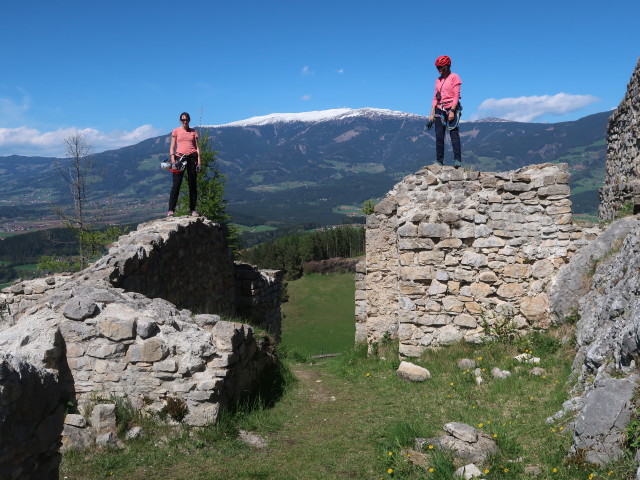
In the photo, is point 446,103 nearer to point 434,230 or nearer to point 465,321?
point 434,230

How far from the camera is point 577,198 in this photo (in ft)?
458

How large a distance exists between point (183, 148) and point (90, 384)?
6330 mm

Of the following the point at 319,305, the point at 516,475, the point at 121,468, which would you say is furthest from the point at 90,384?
the point at 319,305

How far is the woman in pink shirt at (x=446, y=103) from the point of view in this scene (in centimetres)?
1013

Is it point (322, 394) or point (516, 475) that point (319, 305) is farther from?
point (516, 475)

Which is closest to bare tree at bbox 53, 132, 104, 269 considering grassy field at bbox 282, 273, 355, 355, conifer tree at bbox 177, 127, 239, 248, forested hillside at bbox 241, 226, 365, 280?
conifer tree at bbox 177, 127, 239, 248

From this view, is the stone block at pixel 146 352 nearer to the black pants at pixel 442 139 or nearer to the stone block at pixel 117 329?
the stone block at pixel 117 329

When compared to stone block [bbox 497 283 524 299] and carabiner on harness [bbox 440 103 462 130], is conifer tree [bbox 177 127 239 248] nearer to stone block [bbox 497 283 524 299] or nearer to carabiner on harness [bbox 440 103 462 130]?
carabiner on harness [bbox 440 103 462 130]

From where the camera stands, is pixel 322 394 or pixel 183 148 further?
pixel 183 148

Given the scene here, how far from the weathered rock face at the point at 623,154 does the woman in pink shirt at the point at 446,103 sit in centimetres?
391

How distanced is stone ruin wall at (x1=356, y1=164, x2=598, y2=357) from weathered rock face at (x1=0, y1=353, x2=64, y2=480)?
6.74m

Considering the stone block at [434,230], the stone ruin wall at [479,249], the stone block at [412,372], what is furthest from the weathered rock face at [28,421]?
the stone block at [434,230]

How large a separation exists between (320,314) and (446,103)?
4962 centimetres

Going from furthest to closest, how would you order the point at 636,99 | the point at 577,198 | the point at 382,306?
the point at 577,198
the point at 382,306
the point at 636,99
